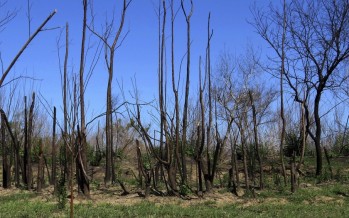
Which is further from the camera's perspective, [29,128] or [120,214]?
[29,128]

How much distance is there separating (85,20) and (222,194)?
4.88 metres

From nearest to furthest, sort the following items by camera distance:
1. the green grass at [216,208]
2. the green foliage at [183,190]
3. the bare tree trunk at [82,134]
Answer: the green grass at [216,208]
the bare tree trunk at [82,134]
the green foliage at [183,190]

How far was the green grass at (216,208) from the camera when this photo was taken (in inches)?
300

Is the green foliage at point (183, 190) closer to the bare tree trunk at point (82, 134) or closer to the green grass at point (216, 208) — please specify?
the green grass at point (216, 208)

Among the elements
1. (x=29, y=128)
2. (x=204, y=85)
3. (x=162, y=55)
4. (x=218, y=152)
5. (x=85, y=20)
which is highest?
(x=85, y=20)

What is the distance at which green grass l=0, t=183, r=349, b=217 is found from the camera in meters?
7.63

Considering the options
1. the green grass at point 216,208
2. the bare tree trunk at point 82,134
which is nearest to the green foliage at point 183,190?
the green grass at point 216,208

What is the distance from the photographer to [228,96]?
13.4 m

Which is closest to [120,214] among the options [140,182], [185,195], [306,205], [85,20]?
[185,195]

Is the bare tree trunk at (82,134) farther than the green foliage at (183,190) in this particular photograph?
No

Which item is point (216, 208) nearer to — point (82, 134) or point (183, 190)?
point (183, 190)

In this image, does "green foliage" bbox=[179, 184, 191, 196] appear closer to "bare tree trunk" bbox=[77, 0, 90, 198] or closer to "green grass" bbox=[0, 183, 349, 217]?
"green grass" bbox=[0, 183, 349, 217]

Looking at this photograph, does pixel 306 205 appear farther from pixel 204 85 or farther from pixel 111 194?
pixel 111 194

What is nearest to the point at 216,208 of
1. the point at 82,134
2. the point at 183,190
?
the point at 183,190
